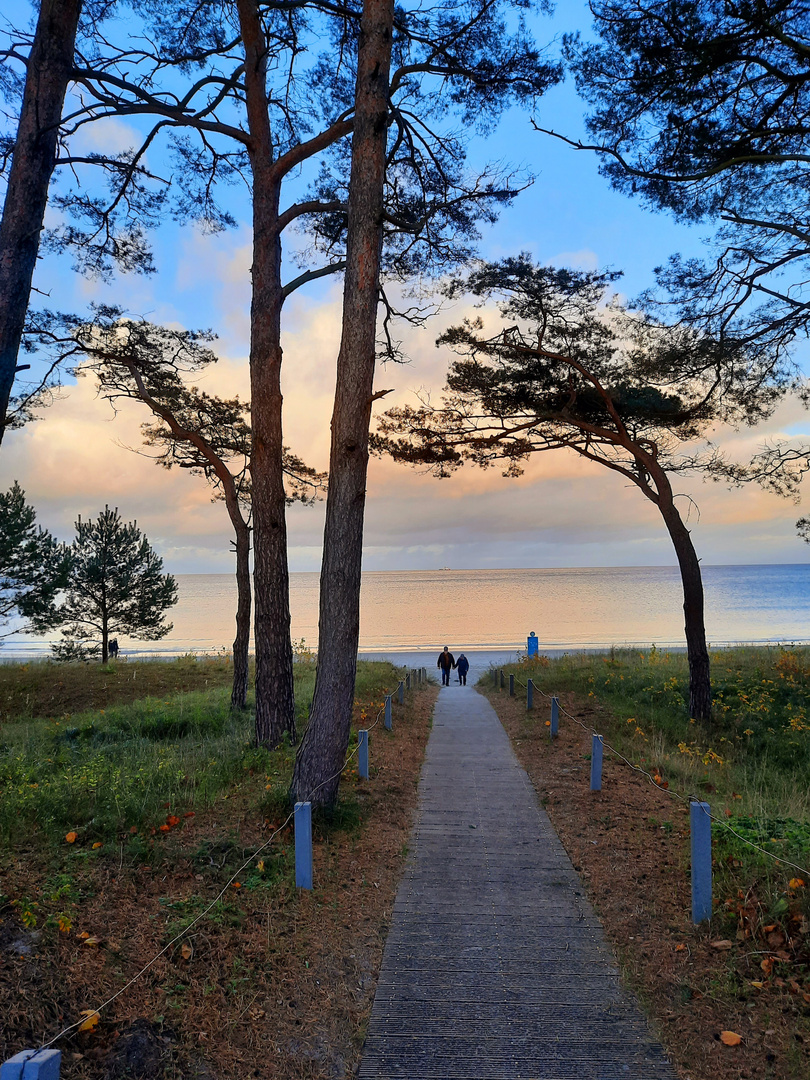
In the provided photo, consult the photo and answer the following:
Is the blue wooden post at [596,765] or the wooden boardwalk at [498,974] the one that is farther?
the blue wooden post at [596,765]

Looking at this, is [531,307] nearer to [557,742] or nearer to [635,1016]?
[557,742]

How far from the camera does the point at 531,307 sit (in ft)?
39.9

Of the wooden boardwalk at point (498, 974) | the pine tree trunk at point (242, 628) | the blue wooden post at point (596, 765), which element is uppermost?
the pine tree trunk at point (242, 628)

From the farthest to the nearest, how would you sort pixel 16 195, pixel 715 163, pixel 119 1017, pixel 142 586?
pixel 142 586 → pixel 715 163 → pixel 16 195 → pixel 119 1017

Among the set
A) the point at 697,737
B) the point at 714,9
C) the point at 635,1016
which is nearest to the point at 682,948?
the point at 635,1016

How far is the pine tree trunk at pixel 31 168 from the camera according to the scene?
6223 mm

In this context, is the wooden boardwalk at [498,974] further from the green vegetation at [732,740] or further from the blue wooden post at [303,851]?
the green vegetation at [732,740]

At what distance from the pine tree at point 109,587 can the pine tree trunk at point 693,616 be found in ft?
71.6

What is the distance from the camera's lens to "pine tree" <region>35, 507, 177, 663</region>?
91.8 feet

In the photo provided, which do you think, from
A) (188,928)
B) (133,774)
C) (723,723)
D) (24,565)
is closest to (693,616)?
(723,723)

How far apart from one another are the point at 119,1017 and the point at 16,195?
7.05m

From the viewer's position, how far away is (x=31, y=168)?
649cm

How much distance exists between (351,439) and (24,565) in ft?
66.5

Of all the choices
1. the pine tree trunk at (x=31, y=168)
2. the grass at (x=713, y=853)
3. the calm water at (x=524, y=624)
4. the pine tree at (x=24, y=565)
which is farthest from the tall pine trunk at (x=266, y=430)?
the calm water at (x=524, y=624)
